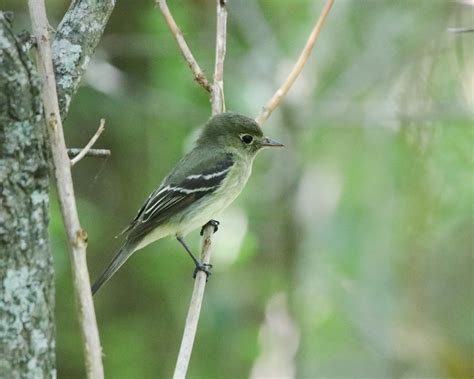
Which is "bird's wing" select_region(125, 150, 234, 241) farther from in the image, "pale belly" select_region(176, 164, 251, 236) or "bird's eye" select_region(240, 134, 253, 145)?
"bird's eye" select_region(240, 134, 253, 145)

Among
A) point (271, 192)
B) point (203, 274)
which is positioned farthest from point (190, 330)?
point (271, 192)

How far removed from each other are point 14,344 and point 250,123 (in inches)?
149

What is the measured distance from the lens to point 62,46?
9.84ft

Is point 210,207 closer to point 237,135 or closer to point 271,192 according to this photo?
point 237,135

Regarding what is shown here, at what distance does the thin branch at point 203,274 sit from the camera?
10.1 ft

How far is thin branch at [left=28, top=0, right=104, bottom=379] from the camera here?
2340 millimetres

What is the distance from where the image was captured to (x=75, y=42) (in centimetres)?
301

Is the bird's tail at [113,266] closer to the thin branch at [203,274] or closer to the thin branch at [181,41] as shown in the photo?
the thin branch at [203,274]

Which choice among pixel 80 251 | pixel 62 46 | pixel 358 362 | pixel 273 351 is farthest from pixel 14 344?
pixel 358 362

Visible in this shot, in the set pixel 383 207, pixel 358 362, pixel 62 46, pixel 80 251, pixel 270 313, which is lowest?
pixel 80 251

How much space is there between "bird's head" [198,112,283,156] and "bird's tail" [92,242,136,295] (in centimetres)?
117

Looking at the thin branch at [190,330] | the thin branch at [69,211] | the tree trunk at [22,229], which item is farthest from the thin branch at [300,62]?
the tree trunk at [22,229]

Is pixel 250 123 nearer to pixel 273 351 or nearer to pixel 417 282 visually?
pixel 417 282

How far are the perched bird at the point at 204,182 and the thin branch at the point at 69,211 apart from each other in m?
2.72
